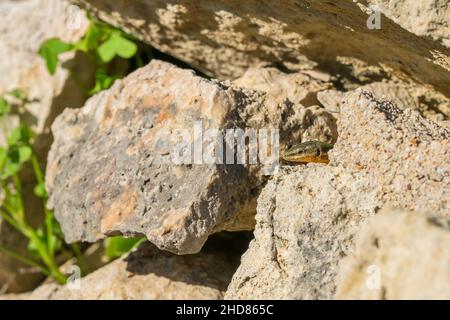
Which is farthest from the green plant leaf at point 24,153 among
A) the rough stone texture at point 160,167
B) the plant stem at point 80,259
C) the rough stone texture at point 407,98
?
the rough stone texture at point 407,98

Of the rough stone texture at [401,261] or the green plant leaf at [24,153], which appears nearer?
the rough stone texture at [401,261]

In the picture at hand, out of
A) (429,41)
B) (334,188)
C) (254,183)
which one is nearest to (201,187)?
(254,183)

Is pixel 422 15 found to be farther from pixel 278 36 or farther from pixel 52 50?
pixel 52 50

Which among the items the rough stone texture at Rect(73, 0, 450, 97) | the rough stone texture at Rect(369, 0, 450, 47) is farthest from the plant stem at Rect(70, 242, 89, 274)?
the rough stone texture at Rect(369, 0, 450, 47)

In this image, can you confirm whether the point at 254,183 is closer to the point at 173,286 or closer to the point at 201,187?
the point at 201,187

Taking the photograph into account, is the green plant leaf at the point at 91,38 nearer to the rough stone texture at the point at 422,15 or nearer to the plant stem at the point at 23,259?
the plant stem at the point at 23,259

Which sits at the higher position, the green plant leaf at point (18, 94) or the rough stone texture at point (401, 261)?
the rough stone texture at point (401, 261)
